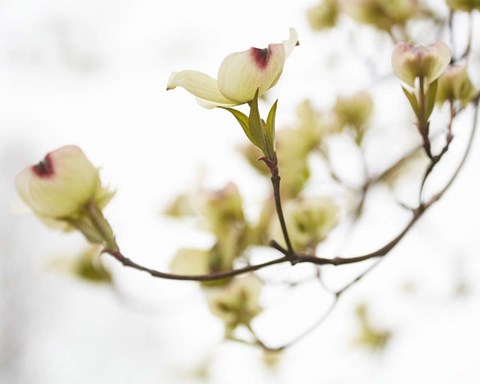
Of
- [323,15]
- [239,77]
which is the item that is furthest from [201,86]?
[323,15]

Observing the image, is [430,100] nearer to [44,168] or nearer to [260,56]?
[260,56]

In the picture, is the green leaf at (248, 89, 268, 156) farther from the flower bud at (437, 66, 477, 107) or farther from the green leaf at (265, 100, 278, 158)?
the flower bud at (437, 66, 477, 107)

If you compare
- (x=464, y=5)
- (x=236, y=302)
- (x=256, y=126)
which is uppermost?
(x=464, y=5)

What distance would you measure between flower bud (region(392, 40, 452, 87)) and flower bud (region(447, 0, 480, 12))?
148 mm

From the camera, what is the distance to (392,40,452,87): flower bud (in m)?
0.35

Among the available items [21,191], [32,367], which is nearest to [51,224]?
[21,191]

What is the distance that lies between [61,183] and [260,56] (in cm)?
15

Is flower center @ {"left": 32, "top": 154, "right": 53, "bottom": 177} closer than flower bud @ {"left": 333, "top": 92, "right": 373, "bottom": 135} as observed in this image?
Yes

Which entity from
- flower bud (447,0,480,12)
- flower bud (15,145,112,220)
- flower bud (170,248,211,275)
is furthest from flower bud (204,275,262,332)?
flower bud (447,0,480,12)

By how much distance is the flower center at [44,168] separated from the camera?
1.20ft

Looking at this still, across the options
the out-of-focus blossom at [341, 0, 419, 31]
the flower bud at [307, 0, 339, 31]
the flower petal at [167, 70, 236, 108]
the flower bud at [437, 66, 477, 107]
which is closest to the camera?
the flower petal at [167, 70, 236, 108]

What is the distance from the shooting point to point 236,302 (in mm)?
465

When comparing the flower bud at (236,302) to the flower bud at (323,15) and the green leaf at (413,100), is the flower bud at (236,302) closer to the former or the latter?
the green leaf at (413,100)

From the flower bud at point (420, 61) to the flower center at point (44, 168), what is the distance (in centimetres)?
21
